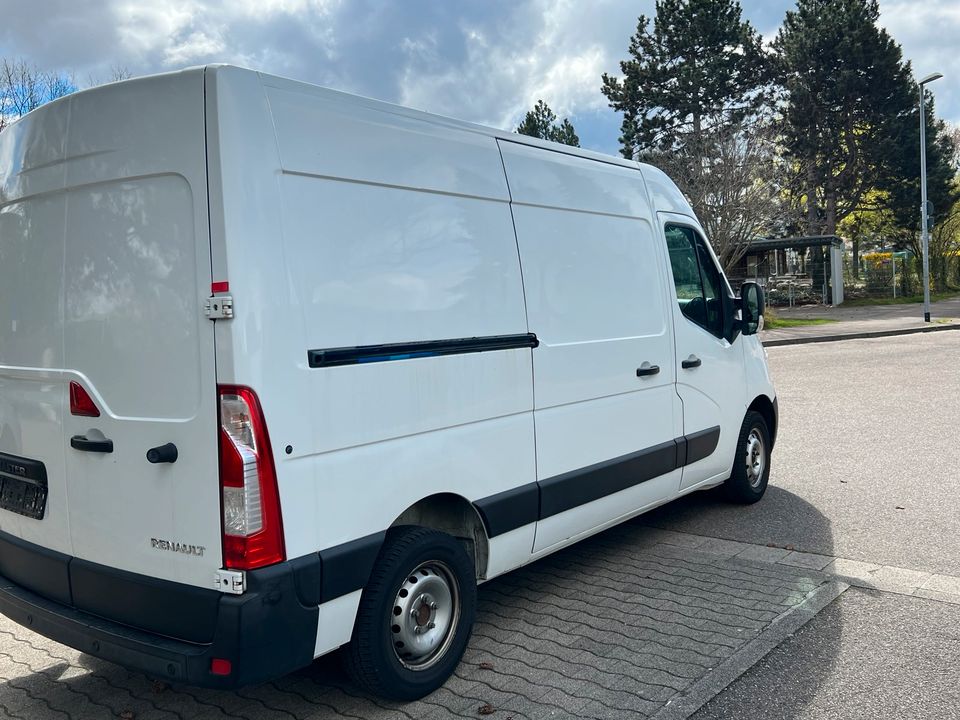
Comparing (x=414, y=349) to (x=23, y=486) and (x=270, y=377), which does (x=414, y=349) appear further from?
(x=23, y=486)

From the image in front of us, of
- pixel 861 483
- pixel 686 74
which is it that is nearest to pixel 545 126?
pixel 686 74

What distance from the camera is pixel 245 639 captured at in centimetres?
296

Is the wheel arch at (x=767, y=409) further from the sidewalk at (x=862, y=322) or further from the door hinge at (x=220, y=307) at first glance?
the sidewalk at (x=862, y=322)

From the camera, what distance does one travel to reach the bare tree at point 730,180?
100 ft

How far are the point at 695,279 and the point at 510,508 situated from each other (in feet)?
7.97

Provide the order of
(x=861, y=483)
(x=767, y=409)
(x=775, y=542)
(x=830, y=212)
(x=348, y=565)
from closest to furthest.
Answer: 1. (x=348, y=565)
2. (x=775, y=542)
3. (x=767, y=409)
4. (x=861, y=483)
5. (x=830, y=212)

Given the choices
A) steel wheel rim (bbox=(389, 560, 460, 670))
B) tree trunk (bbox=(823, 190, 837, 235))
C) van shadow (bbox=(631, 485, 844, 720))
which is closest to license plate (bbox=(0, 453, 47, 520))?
steel wheel rim (bbox=(389, 560, 460, 670))

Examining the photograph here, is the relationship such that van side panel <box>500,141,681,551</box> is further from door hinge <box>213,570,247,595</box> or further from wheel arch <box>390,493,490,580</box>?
door hinge <box>213,570,247,595</box>

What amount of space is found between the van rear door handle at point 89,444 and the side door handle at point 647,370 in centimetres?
284

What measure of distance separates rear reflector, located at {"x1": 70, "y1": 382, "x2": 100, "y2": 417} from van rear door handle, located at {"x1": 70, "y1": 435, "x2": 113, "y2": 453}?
0.32ft

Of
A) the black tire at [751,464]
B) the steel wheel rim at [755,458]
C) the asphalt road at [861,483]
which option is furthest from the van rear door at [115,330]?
the steel wheel rim at [755,458]

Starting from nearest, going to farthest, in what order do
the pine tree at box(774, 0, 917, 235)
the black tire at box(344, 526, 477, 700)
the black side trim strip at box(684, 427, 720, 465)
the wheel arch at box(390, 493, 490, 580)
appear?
the black tire at box(344, 526, 477, 700) → the wheel arch at box(390, 493, 490, 580) → the black side trim strip at box(684, 427, 720, 465) → the pine tree at box(774, 0, 917, 235)

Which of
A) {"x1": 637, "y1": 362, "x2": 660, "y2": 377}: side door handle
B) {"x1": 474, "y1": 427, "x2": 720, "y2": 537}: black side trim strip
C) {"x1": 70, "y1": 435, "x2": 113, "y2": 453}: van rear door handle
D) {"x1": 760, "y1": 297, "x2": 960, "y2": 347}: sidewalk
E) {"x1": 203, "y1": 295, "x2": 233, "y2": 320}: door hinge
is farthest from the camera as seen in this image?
{"x1": 760, "y1": 297, "x2": 960, "y2": 347}: sidewalk

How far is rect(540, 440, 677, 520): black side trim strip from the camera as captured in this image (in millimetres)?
4316
